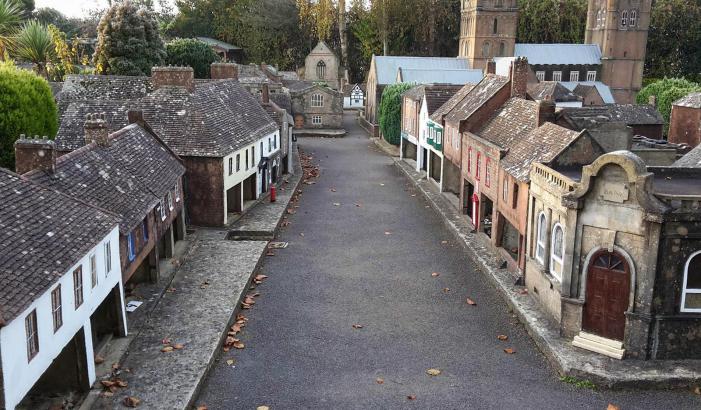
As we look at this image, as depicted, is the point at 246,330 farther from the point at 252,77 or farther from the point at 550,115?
the point at 252,77

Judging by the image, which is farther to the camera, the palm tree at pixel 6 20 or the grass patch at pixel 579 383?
the palm tree at pixel 6 20

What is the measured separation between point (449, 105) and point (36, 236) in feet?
111

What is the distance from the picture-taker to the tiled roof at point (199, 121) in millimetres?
32281

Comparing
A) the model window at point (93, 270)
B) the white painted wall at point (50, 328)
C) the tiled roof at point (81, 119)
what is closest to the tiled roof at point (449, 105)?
the tiled roof at point (81, 119)

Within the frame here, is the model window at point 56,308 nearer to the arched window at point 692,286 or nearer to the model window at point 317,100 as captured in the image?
the arched window at point 692,286

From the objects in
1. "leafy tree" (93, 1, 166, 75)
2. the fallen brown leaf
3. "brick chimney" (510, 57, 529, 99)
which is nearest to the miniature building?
the fallen brown leaf

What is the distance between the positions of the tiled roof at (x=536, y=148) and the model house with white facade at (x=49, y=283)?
15932mm

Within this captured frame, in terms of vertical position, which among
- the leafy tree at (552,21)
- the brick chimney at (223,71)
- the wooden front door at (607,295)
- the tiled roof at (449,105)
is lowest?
the wooden front door at (607,295)

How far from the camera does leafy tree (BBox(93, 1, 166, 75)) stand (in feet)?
181

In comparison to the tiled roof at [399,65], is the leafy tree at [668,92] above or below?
below

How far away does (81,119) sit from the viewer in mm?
33625

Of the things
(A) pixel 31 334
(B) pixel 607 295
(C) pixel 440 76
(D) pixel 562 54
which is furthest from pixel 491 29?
(A) pixel 31 334

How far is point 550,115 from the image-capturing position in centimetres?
2952

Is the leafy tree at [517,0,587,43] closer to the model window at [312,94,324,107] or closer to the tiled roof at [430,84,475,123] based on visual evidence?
the model window at [312,94,324,107]
